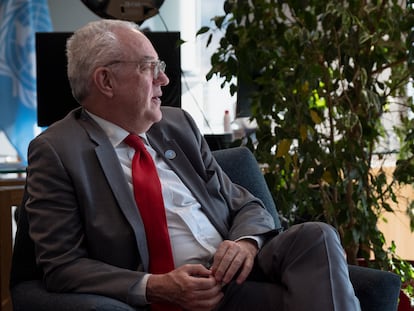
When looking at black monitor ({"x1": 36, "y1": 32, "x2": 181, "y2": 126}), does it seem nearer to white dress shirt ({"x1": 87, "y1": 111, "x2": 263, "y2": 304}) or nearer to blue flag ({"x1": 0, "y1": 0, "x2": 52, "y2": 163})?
blue flag ({"x1": 0, "y1": 0, "x2": 52, "y2": 163})

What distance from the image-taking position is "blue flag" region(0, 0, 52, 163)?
3666 millimetres

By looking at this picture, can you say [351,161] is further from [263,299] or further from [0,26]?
[0,26]

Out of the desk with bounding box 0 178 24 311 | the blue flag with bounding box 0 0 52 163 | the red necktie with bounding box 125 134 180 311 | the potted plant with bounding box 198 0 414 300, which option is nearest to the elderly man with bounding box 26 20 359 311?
the red necktie with bounding box 125 134 180 311

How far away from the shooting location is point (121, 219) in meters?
1.79

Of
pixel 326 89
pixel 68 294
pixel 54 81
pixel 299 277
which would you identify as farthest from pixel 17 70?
pixel 299 277

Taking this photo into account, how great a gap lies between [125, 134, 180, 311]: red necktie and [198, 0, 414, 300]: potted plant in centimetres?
74

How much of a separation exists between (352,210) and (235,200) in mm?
700

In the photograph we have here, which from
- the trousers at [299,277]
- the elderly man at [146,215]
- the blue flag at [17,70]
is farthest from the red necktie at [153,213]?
the blue flag at [17,70]

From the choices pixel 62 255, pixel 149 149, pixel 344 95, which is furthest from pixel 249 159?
pixel 62 255

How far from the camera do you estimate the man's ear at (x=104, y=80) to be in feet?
6.43

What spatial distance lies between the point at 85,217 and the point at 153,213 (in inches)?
7.4

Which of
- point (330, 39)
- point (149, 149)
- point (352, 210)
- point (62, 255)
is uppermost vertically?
point (330, 39)

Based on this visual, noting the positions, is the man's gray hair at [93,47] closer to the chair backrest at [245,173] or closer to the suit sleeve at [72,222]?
the suit sleeve at [72,222]

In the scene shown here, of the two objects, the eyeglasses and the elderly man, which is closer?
the elderly man
